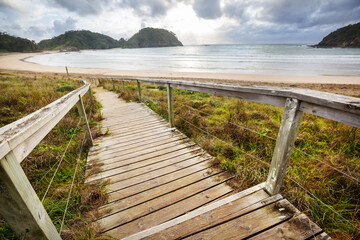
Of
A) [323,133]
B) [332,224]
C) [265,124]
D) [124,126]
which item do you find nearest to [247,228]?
[332,224]

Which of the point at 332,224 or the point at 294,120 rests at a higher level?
the point at 294,120

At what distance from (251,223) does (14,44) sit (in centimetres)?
15746

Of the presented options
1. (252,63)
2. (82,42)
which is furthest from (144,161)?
(82,42)

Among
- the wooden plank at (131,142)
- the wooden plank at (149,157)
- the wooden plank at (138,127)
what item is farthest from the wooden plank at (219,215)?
the wooden plank at (138,127)

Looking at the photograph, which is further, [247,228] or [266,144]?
[266,144]

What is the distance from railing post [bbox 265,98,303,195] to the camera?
1374 mm

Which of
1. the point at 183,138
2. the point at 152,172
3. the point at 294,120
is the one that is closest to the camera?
the point at 294,120

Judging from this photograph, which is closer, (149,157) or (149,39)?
(149,157)

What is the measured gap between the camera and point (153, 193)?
6.51ft

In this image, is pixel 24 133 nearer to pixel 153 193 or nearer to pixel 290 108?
pixel 153 193

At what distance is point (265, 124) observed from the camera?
392 centimetres

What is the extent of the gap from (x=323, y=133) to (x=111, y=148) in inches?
174

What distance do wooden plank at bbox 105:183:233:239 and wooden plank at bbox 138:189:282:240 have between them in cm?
21

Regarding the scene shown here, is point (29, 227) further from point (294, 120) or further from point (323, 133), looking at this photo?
point (323, 133)
